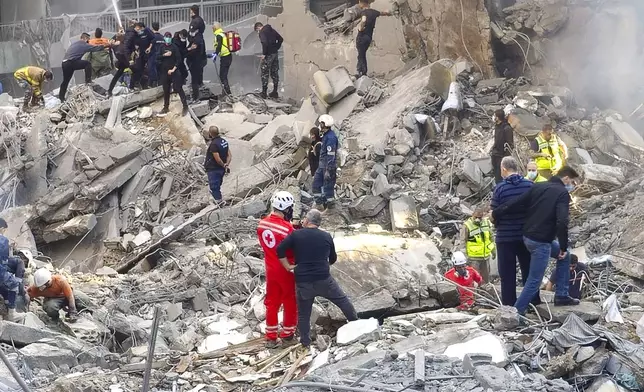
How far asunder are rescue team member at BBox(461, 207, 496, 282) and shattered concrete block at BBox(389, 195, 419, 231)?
197 centimetres

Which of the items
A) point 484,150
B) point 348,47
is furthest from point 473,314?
point 348,47

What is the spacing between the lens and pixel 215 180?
1341cm

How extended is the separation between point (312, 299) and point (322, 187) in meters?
4.95

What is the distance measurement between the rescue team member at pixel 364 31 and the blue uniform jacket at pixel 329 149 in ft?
13.6

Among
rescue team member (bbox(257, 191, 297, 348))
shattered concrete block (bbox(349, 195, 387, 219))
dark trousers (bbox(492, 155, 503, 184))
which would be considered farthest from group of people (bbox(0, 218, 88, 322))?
dark trousers (bbox(492, 155, 503, 184))

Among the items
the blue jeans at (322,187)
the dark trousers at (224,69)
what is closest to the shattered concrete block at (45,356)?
the blue jeans at (322,187)

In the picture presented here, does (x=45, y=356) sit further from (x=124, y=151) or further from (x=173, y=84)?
(x=173, y=84)

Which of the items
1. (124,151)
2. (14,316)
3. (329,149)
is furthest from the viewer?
(124,151)

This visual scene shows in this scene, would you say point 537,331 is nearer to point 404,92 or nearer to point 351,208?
point 351,208

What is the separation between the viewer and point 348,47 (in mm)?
18234

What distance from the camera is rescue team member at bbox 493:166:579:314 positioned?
751 centimetres

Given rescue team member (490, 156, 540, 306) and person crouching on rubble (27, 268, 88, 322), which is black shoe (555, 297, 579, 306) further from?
person crouching on rubble (27, 268, 88, 322)

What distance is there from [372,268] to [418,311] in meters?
1.68

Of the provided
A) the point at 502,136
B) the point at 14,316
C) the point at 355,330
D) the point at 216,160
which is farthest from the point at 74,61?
the point at 355,330
